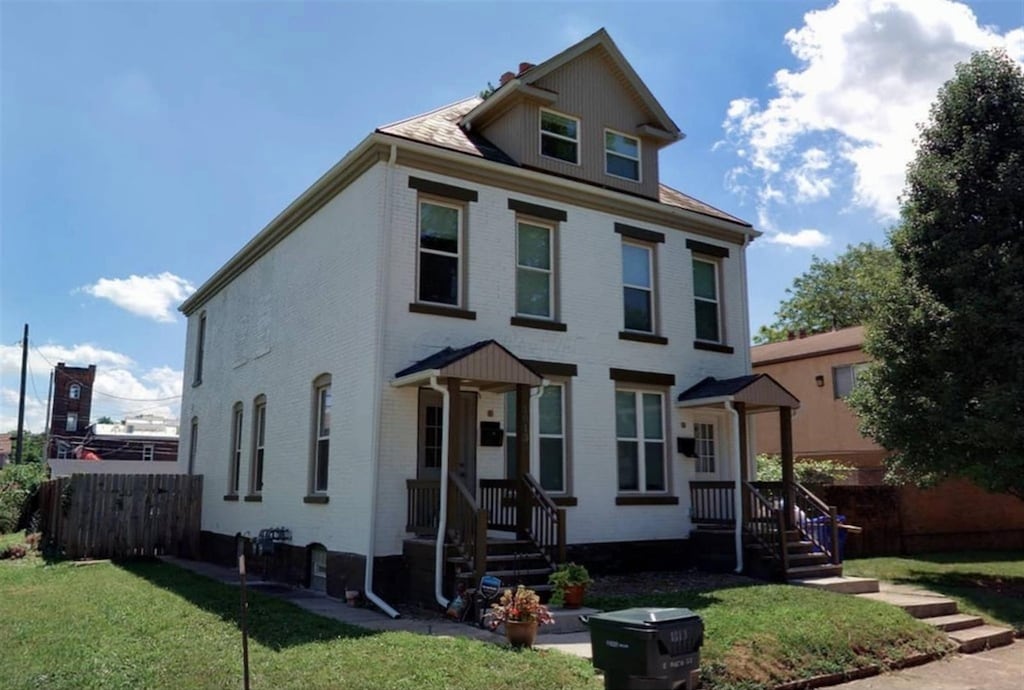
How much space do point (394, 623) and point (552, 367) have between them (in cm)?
516

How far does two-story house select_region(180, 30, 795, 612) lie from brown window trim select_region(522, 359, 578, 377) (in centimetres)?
3

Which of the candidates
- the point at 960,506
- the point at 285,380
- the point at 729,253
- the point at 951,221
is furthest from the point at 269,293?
the point at 960,506

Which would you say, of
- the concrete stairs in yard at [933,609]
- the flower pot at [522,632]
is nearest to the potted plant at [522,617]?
the flower pot at [522,632]

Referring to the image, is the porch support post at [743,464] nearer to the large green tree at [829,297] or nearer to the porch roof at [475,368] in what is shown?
the porch roof at [475,368]

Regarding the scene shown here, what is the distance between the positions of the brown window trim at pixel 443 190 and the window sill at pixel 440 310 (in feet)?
5.95

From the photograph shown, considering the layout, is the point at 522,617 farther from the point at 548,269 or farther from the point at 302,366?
the point at 302,366

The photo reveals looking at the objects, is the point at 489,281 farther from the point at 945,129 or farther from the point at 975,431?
the point at 945,129

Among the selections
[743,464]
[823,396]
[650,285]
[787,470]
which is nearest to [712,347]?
[650,285]

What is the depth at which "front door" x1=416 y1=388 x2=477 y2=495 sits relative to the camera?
1225 centimetres

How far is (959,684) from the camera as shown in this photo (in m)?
8.30

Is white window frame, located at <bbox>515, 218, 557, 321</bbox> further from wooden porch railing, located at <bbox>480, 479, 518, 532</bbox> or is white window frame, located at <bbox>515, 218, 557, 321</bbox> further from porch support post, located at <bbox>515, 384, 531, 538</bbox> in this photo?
wooden porch railing, located at <bbox>480, 479, 518, 532</bbox>

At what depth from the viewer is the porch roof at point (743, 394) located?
13891mm

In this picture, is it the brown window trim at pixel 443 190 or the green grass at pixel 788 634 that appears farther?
the brown window trim at pixel 443 190

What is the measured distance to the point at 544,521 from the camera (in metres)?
11.8
